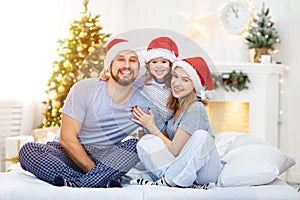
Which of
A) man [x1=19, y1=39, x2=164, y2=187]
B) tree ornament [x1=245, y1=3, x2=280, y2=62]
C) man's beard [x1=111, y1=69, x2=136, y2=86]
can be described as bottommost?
man [x1=19, y1=39, x2=164, y2=187]

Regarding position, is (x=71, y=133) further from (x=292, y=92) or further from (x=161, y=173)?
Answer: (x=292, y=92)

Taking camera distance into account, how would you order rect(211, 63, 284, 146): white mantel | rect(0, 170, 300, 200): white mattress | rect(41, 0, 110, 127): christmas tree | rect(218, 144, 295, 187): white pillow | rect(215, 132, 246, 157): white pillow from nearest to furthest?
1. rect(0, 170, 300, 200): white mattress
2. rect(218, 144, 295, 187): white pillow
3. rect(215, 132, 246, 157): white pillow
4. rect(41, 0, 110, 127): christmas tree
5. rect(211, 63, 284, 146): white mantel

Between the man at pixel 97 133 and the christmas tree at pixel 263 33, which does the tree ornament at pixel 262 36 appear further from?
the man at pixel 97 133

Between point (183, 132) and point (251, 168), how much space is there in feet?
1.36

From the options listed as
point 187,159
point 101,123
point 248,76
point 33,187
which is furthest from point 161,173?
point 248,76

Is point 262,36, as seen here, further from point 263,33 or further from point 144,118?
point 144,118

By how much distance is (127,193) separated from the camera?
2.49 metres

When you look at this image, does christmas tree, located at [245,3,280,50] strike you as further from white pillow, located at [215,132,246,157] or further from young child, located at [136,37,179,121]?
young child, located at [136,37,179,121]

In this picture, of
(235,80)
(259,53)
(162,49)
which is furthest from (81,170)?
(259,53)

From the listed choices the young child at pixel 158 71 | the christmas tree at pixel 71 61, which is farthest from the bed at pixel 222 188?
the christmas tree at pixel 71 61

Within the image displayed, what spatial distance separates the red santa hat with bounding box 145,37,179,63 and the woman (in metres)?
0.06

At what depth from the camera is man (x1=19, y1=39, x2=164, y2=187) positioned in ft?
8.55

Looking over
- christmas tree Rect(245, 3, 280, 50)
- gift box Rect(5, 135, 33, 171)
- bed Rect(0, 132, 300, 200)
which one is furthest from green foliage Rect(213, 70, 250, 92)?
bed Rect(0, 132, 300, 200)

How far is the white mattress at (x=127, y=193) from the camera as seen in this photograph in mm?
2456
